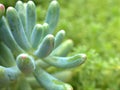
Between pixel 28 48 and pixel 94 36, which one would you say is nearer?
pixel 28 48

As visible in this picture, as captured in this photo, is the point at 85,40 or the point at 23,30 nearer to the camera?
the point at 23,30

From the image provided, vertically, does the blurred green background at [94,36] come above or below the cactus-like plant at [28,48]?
above

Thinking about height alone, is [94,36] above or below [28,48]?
above

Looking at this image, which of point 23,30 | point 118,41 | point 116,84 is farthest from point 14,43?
point 118,41

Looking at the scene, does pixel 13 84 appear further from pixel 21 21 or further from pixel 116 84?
pixel 116 84
